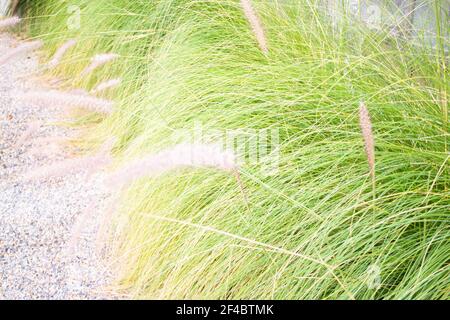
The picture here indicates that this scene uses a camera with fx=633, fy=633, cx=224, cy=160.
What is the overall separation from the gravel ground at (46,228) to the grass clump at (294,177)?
176mm

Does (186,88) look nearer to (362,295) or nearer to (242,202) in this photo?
(242,202)

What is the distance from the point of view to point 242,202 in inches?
79.7

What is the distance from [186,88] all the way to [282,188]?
2.42ft

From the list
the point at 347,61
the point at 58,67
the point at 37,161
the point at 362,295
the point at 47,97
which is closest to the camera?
the point at 362,295

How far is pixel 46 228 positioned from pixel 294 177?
4.50ft

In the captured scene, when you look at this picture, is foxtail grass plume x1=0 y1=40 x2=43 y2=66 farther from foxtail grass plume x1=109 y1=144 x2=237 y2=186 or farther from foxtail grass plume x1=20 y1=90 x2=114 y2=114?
foxtail grass plume x1=109 y1=144 x2=237 y2=186

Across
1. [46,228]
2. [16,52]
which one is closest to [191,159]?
[16,52]

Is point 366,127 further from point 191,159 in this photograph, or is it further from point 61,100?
point 61,100

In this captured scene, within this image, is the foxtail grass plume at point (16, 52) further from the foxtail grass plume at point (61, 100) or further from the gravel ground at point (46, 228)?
the foxtail grass plume at point (61, 100)

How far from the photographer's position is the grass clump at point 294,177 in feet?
5.67

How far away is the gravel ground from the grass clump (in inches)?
6.9

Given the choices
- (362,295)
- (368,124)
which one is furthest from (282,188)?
(368,124)

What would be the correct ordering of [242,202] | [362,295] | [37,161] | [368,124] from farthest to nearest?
[37,161]
[242,202]
[362,295]
[368,124]

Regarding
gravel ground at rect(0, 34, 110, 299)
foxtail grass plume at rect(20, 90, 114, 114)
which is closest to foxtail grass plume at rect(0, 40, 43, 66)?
gravel ground at rect(0, 34, 110, 299)
